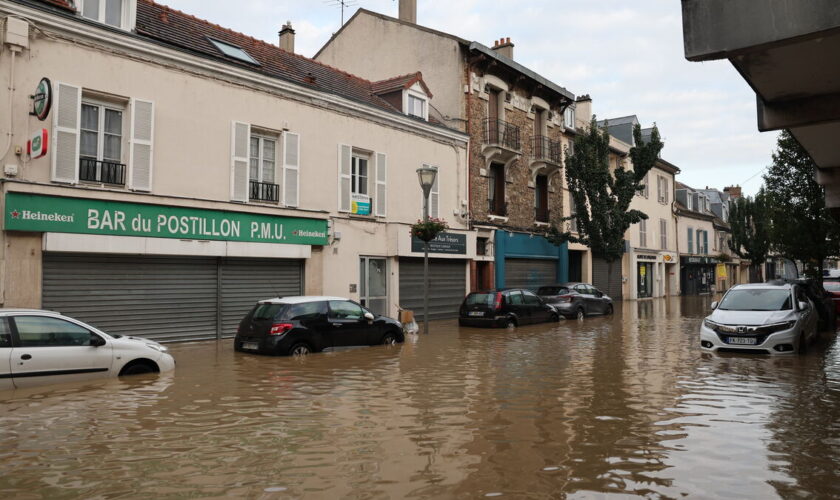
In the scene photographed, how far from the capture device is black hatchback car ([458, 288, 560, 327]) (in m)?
18.8

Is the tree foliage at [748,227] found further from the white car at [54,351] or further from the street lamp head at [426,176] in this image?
the white car at [54,351]

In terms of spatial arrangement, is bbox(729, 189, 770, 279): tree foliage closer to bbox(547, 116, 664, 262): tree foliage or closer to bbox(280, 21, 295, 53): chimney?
bbox(547, 116, 664, 262): tree foliage

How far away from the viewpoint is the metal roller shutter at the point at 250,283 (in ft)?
50.5

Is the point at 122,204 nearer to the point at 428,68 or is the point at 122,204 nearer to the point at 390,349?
the point at 390,349

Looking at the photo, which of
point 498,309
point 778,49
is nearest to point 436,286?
point 498,309

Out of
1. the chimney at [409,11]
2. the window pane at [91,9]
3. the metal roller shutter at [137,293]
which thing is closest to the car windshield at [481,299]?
the metal roller shutter at [137,293]

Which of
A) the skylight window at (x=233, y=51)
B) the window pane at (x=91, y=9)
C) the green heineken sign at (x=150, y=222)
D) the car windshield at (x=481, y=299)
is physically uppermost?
the skylight window at (x=233, y=51)

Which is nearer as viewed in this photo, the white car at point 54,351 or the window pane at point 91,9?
the white car at point 54,351

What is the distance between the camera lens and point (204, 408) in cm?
744

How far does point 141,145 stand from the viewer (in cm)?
1360

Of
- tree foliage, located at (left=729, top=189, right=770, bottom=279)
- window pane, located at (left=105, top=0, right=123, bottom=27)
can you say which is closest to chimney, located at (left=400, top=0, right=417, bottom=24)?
window pane, located at (left=105, top=0, right=123, bottom=27)

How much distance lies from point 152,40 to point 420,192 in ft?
32.8

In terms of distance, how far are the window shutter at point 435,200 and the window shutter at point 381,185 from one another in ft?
7.98

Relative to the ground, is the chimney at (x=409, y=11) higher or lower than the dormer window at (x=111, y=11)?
higher
